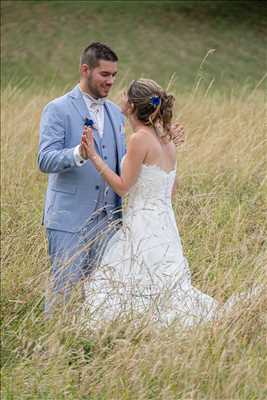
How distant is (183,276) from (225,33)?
65.4 ft

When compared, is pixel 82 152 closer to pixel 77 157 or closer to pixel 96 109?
pixel 77 157

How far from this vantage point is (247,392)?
415 centimetres

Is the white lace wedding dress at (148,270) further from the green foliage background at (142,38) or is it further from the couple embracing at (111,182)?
the green foliage background at (142,38)

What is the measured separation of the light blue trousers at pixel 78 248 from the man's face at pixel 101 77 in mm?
674

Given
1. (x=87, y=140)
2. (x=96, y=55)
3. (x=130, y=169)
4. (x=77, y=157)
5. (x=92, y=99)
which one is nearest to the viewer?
(x=87, y=140)

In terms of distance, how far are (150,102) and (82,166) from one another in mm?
545

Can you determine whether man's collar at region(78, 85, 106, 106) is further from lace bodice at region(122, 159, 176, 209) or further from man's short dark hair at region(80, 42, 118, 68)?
lace bodice at region(122, 159, 176, 209)

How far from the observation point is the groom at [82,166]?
5262 millimetres

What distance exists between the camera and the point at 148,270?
16.5 ft

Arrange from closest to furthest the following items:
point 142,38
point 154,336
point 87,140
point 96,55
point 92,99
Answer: point 154,336
point 87,140
point 96,55
point 92,99
point 142,38

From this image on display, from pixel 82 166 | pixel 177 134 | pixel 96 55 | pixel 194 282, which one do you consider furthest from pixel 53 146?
pixel 194 282

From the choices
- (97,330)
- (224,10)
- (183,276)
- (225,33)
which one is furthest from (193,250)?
(224,10)

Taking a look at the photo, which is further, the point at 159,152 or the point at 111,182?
the point at 159,152

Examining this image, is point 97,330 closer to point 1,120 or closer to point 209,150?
point 209,150
